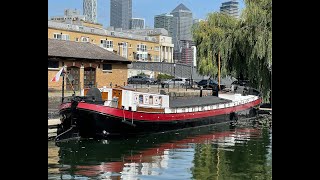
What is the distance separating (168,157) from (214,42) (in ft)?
62.1

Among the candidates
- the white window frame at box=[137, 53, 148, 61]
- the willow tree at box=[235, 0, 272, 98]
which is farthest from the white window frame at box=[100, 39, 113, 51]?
the willow tree at box=[235, 0, 272, 98]

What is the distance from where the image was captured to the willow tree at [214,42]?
31.9 meters

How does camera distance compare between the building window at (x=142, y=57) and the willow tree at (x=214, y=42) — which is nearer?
the willow tree at (x=214, y=42)

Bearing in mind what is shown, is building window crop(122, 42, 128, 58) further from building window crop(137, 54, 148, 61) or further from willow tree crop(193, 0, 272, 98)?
willow tree crop(193, 0, 272, 98)

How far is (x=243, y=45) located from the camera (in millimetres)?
30250

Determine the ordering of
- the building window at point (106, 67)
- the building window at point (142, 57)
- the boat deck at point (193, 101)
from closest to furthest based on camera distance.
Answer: the boat deck at point (193, 101) → the building window at point (106, 67) → the building window at point (142, 57)

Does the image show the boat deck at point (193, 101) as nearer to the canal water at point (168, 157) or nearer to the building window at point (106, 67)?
the canal water at point (168, 157)

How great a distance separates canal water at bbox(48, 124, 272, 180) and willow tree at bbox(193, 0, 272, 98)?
6.20 meters

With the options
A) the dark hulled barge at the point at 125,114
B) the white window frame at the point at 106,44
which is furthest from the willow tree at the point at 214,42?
the white window frame at the point at 106,44

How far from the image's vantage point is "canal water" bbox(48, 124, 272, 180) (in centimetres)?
1362

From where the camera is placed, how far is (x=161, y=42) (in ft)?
285
